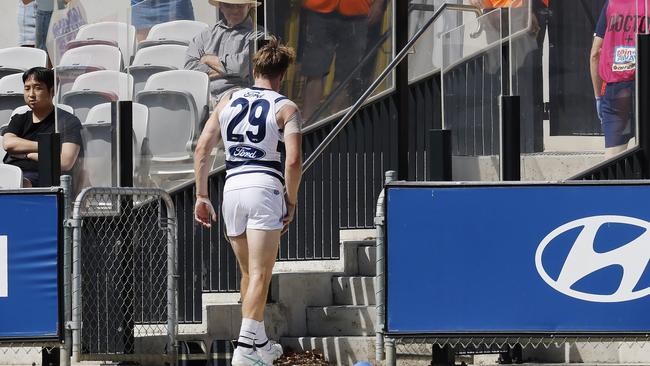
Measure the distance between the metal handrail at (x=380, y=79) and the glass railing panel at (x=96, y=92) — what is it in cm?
135

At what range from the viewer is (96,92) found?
33.2ft

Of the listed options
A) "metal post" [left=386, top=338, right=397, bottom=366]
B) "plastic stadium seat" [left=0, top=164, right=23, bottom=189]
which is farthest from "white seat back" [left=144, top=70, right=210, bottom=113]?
"metal post" [left=386, top=338, right=397, bottom=366]

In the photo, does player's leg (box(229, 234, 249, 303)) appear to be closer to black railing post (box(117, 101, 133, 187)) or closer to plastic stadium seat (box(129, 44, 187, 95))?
black railing post (box(117, 101, 133, 187))

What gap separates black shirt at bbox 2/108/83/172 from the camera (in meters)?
10.1

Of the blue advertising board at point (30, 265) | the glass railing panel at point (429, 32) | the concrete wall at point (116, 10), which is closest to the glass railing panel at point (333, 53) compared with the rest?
the glass railing panel at point (429, 32)

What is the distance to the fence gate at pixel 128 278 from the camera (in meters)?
9.57

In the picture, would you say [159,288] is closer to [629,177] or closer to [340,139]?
[340,139]

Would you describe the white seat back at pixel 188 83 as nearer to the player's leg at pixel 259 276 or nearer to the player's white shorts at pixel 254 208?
the player's white shorts at pixel 254 208

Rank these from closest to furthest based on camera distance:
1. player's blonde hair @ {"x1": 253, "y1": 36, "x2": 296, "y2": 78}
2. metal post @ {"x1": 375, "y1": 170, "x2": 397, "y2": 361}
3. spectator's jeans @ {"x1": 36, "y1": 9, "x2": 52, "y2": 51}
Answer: player's blonde hair @ {"x1": 253, "y1": 36, "x2": 296, "y2": 78} < metal post @ {"x1": 375, "y1": 170, "x2": 397, "y2": 361} < spectator's jeans @ {"x1": 36, "y1": 9, "x2": 52, "y2": 51}

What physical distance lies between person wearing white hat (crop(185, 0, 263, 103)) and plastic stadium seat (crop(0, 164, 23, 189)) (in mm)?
1413

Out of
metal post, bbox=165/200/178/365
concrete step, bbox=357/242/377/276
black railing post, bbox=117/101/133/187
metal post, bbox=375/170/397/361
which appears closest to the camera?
metal post, bbox=375/170/397/361

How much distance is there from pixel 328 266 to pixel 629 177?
235cm

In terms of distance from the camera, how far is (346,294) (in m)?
10.5

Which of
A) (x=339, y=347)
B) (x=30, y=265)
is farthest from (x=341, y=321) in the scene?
(x=30, y=265)
